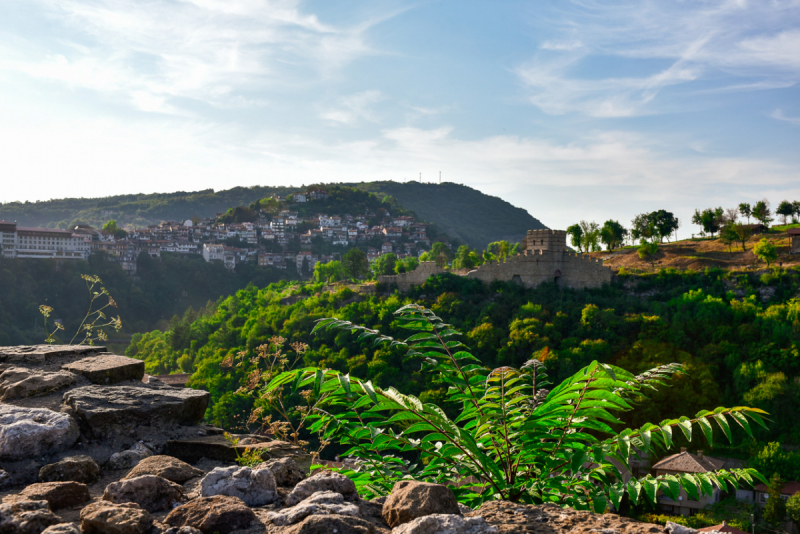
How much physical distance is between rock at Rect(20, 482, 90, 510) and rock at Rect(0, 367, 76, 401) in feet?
4.04

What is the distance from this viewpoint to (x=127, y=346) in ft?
168

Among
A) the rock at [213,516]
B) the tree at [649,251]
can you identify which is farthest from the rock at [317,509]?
the tree at [649,251]

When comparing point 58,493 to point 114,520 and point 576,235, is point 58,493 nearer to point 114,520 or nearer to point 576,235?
point 114,520

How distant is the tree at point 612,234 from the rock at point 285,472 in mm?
43160

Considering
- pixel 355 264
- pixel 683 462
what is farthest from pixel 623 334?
pixel 355 264

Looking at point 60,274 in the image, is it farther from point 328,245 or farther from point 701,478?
point 701,478

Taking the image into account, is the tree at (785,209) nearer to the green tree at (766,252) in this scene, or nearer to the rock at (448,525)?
the green tree at (766,252)

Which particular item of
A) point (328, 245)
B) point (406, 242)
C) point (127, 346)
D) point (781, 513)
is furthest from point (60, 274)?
point (781, 513)

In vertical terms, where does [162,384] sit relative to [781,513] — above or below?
above

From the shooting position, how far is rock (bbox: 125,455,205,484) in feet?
6.64

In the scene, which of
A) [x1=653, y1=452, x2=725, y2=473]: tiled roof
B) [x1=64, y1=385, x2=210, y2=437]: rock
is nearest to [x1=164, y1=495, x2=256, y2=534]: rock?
[x1=64, y1=385, x2=210, y2=437]: rock

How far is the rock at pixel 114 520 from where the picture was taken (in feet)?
4.73

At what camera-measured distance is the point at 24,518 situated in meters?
1.43

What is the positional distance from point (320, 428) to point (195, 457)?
84cm
